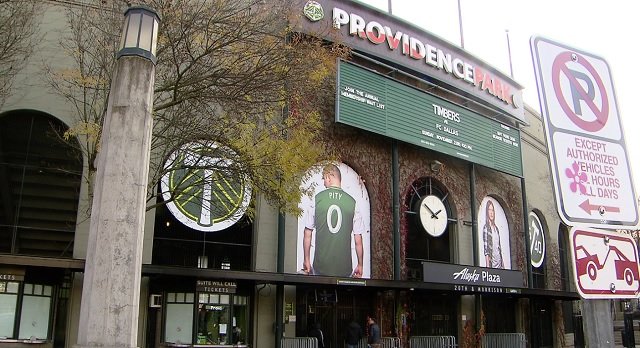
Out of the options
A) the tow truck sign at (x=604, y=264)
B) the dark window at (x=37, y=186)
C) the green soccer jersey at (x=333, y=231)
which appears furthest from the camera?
the green soccer jersey at (x=333, y=231)

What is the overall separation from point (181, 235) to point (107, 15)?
787cm

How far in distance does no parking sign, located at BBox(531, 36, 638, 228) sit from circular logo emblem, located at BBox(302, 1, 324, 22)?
2076 centimetres

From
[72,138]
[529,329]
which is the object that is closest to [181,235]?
[72,138]

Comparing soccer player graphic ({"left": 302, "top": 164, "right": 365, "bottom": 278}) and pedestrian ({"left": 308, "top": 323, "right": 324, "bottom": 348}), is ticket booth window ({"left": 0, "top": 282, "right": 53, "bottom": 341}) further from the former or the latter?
soccer player graphic ({"left": 302, "top": 164, "right": 365, "bottom": 278})

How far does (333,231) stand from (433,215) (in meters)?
6.45

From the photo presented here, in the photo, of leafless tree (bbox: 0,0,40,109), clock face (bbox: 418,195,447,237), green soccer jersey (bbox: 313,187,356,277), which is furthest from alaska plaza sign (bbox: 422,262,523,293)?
leafless tree (bbox: 0,0,40,109)

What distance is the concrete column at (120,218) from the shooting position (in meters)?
7.47

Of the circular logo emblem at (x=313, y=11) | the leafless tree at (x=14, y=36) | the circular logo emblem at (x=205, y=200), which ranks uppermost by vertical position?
the circular logo emblem at (x=313, y=11)

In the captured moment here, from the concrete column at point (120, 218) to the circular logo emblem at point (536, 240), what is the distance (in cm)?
2937

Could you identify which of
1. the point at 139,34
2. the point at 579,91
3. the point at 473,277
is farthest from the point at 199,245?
the point at 579,91

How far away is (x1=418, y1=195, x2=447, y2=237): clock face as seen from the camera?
27.6m

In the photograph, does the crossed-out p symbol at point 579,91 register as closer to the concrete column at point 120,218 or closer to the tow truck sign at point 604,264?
the tow truck sign at point 604,264

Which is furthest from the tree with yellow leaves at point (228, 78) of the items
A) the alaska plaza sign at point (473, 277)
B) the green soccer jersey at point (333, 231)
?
the alaska plaza sign at point (473, 277)

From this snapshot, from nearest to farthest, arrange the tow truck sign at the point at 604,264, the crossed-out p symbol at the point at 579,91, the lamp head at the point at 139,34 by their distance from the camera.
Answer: the tow truck sign at the point at 604,264 < the crossed-out p symbol at the point at 579,91 < the lamp head at the point at 139,34
